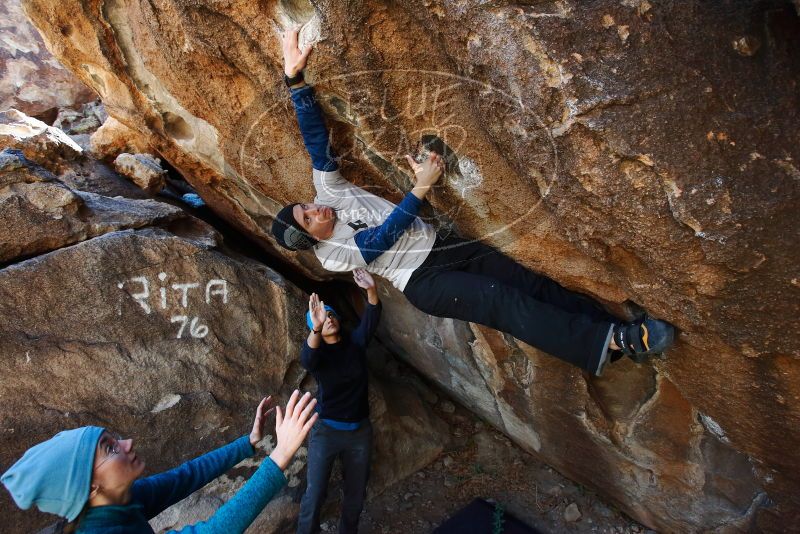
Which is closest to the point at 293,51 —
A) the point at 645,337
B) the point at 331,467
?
the point at 645,337

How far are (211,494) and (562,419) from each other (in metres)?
2.36

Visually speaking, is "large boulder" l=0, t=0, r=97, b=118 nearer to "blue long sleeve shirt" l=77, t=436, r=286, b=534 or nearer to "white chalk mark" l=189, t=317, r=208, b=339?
"white chalk mark" l=189, t=317, r=208, b=339

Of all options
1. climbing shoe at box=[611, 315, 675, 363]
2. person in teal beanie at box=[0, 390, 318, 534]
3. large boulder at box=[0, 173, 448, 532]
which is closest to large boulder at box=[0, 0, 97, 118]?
large boulder at box=[0, 173, 448, 532]

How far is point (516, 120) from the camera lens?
80.0 inches

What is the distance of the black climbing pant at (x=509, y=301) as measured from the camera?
2.40 meters

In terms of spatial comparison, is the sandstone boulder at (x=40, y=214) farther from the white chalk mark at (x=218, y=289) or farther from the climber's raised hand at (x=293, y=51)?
the climber's raised hand at (x=293, y=51)

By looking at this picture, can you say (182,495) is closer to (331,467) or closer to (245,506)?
(245,506)

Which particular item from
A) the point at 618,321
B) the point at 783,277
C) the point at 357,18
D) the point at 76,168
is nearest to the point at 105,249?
the point at 76,168

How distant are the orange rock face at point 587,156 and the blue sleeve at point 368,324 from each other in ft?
2.34

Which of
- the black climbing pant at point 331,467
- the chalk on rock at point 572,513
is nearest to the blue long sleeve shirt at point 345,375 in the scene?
the black climbing pant at point 331,467

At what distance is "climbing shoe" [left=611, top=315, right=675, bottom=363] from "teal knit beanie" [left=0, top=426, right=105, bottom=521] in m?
2.04

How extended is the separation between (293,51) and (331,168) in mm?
646

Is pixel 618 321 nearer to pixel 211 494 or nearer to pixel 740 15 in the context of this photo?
pixel 740 15

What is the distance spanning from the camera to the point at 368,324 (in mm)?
3391
